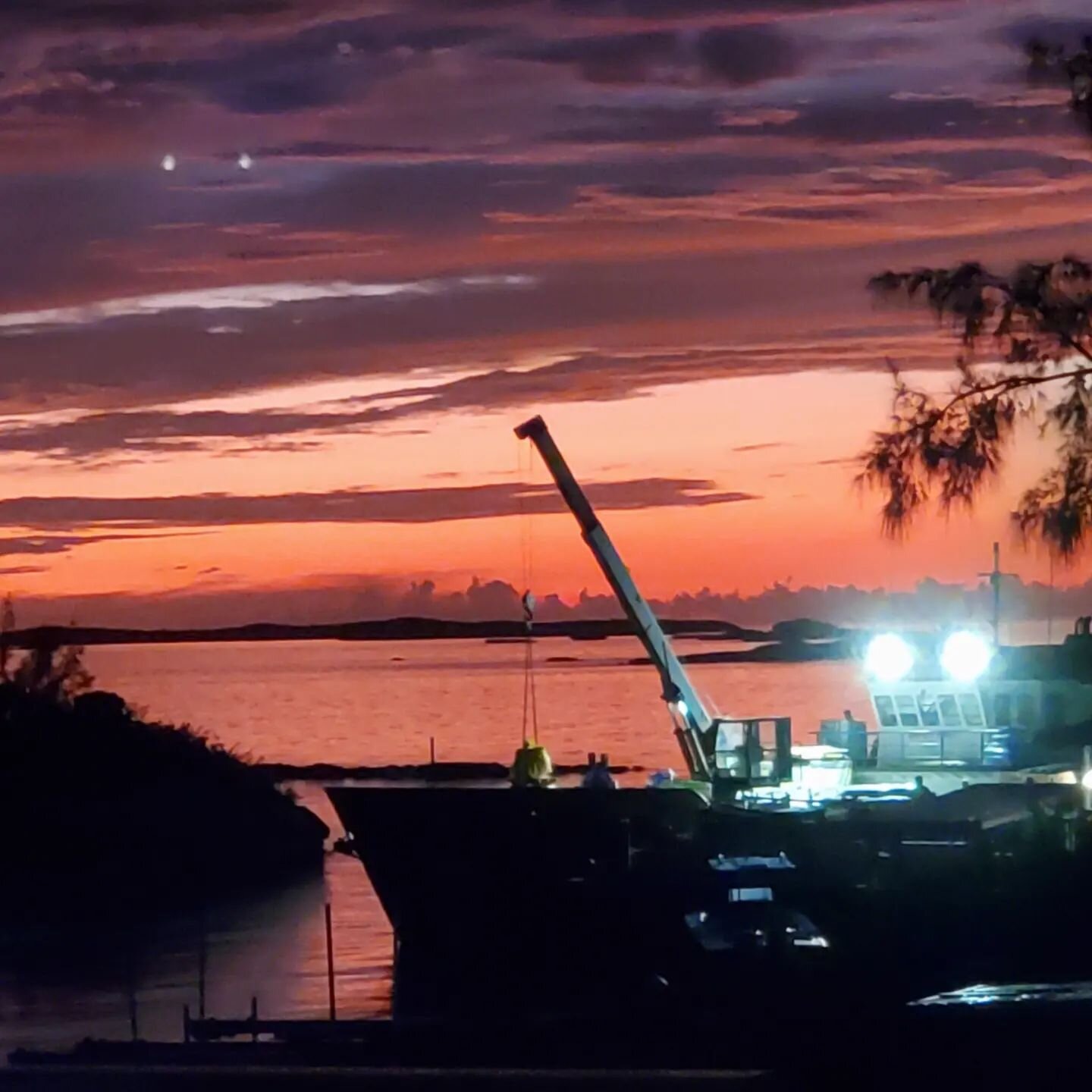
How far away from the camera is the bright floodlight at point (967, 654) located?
116 ft

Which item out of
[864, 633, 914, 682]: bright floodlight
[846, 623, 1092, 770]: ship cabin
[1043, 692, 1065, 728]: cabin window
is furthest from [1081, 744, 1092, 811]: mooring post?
[864, 633, 914, 682]: bright floodlight

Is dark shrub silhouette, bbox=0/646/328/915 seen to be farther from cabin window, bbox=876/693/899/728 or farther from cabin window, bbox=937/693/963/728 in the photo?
cabin window, bbox=937/693/963/728

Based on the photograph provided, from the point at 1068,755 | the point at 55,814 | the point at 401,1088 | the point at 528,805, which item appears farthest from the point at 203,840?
the point at 401,1088

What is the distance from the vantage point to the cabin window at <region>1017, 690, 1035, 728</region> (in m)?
35.7

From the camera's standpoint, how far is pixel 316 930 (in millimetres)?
50250

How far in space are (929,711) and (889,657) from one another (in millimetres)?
1220

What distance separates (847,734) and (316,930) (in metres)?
18.6

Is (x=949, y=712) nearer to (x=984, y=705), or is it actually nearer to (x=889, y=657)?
(x=984, y=705)

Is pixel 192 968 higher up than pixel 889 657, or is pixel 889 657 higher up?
pixel 889 657

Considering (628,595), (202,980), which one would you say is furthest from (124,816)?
(202,980)

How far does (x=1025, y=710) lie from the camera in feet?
117

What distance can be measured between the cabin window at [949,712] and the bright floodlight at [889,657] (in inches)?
31.0

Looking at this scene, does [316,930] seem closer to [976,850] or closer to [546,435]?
[546,435]

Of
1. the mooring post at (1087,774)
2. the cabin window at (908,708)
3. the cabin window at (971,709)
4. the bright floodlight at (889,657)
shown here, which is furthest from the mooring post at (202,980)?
the mooring post at (1087,774)
